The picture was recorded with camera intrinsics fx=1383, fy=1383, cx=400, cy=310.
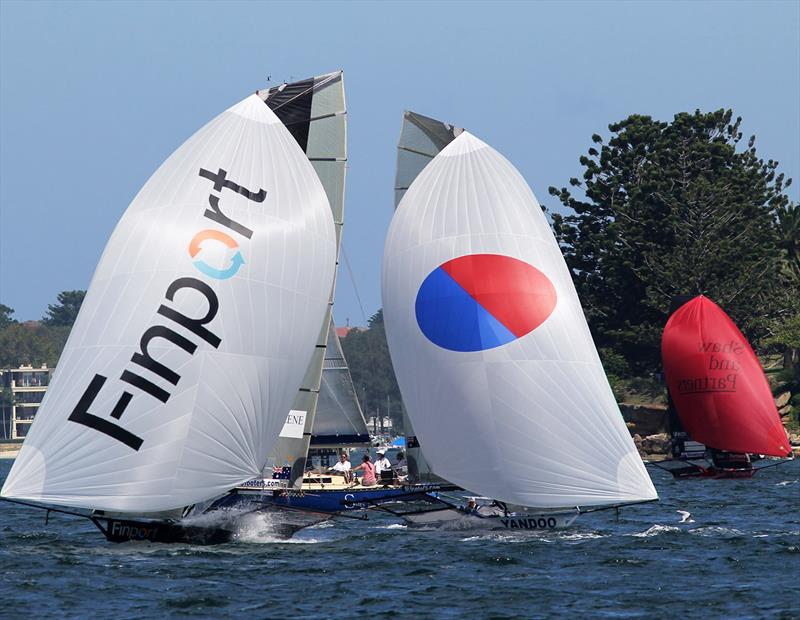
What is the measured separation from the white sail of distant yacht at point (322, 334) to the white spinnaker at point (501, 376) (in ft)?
9.79

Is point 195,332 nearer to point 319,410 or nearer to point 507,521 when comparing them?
point 507,521

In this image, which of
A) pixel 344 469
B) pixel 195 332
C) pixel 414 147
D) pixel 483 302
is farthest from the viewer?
pixel 344 469

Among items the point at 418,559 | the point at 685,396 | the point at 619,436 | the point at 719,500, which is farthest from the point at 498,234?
the point at 685,396

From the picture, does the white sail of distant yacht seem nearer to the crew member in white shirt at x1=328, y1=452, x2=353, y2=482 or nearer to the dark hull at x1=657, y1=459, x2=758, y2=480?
the crew member in white shirt at x1=328, y1=452, x2=353, y2=482

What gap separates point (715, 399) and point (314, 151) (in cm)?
2037

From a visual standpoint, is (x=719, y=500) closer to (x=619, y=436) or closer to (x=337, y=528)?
(x=337, y=528)

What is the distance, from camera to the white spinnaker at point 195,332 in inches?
918

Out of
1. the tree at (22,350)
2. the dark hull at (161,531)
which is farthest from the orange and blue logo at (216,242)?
the tree at (22,350)

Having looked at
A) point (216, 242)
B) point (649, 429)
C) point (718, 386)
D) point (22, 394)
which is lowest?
point (216, 242)

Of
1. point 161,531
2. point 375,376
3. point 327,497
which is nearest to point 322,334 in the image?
point 327,497

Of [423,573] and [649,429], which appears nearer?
→ [423,573]

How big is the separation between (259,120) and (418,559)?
897 cm

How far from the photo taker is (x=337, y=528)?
106ft

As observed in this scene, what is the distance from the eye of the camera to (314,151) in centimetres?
3167
